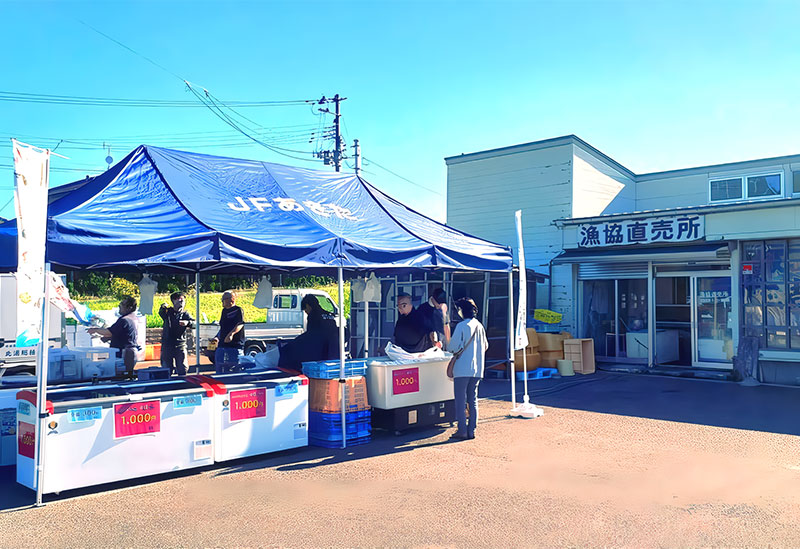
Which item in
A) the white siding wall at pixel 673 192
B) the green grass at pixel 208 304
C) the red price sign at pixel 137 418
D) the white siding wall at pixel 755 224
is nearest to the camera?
the red price sign at pixel 137 418

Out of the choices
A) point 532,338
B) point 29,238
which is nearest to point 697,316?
point 532,338

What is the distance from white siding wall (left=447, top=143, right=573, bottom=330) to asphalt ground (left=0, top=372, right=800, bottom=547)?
27.9ft

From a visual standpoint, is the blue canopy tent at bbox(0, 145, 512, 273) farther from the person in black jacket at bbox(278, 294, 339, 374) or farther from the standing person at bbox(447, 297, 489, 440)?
the standing person at bbox(447, 297, 489, 440)

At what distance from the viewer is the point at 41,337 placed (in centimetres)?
572

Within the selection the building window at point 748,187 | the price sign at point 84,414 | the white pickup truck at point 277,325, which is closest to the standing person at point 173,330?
the price sign at point 84,414

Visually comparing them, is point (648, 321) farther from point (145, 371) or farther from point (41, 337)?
point (41, 337)

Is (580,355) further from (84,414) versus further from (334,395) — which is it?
(84,414)

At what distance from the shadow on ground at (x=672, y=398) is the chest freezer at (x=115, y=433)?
622 cm

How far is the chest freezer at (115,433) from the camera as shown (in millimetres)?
6004

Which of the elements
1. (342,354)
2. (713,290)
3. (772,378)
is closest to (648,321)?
(713,290)

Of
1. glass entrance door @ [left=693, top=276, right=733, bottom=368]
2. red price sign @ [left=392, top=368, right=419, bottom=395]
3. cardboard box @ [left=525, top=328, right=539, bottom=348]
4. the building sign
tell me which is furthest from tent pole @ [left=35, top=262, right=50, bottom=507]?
glass entrance door @ [left=693, top=276, right=733, bottom=368]

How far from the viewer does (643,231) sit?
14.9 metres

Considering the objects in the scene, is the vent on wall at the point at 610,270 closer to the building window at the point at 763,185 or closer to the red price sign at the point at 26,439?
the building window at the point at 763,185

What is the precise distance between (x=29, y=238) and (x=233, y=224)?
2204 millimetres
